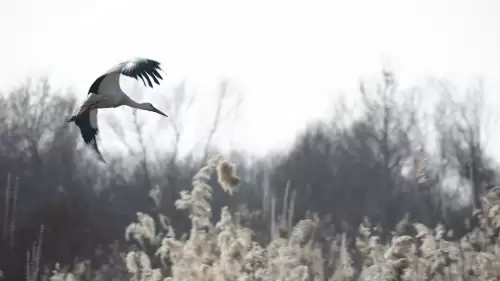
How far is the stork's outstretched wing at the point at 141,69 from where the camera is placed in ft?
10.2

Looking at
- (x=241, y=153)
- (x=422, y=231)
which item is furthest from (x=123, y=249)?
(x=422, y=231)

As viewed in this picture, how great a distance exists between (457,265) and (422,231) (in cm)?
37

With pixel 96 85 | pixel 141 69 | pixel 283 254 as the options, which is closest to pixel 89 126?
pixel 96 85

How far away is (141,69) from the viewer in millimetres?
3133

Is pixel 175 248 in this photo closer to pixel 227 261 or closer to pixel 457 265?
pixel 227 261

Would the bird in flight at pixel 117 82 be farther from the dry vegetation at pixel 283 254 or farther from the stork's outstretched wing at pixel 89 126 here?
the dry vegetation at pixel 283 254

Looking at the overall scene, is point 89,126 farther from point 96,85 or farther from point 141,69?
point 141,69

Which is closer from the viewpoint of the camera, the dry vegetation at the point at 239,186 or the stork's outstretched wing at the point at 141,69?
the stork's outstretched wing at the point at 141,69

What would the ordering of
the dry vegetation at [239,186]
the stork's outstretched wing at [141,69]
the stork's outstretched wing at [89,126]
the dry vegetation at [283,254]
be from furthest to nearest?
the dry vegetation at [239,186]
the stork's outstretched wing at [89,126]
the dry vegetation at [283,254]
the stork's outstretched wing at [141,69]

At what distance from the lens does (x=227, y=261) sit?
334 cm

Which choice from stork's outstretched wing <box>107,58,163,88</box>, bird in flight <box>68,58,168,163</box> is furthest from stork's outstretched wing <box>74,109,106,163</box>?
stork's outstretched wing <box>107,58,163,88</box>

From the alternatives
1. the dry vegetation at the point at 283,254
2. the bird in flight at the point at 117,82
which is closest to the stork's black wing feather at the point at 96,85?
the bird in flight at the point at 117,82

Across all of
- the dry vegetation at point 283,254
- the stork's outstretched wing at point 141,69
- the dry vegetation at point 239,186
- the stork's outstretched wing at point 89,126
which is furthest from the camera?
the dry vegetation at point 239,186

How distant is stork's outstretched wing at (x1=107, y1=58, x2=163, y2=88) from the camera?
312cm
